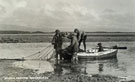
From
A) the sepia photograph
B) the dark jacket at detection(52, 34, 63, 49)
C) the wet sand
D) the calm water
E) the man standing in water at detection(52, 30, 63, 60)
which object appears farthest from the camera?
the dark jacket at detection(52, 34, 63, 49)

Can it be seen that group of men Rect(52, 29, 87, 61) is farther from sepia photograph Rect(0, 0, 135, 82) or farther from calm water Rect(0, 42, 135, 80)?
calm water Rect(0, 42, 135, 80)

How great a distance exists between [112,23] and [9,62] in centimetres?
142

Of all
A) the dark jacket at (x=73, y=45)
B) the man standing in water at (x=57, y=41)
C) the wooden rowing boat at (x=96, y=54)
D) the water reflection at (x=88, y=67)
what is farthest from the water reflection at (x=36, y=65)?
the wooden rowing boat at (x=96, y=54)

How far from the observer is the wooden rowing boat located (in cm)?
557

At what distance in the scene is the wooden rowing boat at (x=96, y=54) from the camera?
18.3 ft

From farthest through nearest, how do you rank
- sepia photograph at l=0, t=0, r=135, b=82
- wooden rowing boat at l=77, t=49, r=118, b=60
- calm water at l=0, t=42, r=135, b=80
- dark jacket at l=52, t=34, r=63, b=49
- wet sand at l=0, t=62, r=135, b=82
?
1. wooden rowing boat at l=77, t=49, r=118, b=60
2. dark jacket at l=52, t=34, r=63, b=49
3. calm water at l=0, t=42, r=135, b=80
4. sepia photograph at l=0, t=0, r=135, b=82
5. wet sand at l=0, t=62, r=135, b=82

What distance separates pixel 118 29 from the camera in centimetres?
477

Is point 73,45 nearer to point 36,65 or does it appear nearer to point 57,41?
point 57,41

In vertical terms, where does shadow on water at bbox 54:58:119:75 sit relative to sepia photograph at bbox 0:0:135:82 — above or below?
below

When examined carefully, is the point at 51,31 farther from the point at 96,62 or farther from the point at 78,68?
the point at 96,62

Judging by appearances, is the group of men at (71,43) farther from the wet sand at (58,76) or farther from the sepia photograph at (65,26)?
Answer: the wet sand at (58,76)

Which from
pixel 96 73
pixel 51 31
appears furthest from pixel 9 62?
pixel 96 73

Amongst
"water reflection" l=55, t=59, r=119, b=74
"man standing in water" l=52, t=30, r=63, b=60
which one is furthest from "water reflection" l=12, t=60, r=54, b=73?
"man standing in water" l=52, t=30, r=63, b=60

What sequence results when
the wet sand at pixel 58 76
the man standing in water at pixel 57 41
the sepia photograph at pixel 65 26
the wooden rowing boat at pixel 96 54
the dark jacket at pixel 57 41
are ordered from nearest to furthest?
the wet sand at pixel 58 76 → the sepia photograph at pixel 65 26 → the man standing in water at pixel 57 41 → the dark jacket at pixel 57 41 → the wooden rowing boat at pixel 96 54
